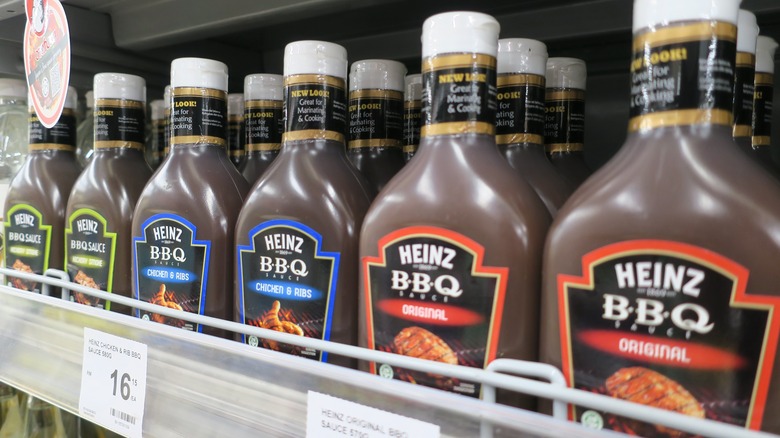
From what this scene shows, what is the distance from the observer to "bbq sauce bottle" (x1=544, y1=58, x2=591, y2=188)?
0.95 metres

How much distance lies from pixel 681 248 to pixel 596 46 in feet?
2.12

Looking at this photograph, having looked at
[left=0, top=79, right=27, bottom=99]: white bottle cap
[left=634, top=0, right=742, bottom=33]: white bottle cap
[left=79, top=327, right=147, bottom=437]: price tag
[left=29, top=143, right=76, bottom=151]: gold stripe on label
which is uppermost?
[left=0, top=79, right=27, bottom=99]: white bottle cap

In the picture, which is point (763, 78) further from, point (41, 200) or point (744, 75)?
point (41, 200)

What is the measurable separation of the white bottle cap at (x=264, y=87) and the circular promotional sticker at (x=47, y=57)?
310 mm

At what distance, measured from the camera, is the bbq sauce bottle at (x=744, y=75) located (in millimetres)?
748

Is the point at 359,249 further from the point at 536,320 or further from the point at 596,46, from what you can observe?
the point at 596,46

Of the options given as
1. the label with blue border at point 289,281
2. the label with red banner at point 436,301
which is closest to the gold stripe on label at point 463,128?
the label with red banner at point 436,301

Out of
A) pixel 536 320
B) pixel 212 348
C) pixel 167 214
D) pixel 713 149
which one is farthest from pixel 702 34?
pixel 167 214

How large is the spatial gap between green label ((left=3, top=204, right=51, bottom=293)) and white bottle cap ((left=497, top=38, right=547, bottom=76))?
944 millimetres

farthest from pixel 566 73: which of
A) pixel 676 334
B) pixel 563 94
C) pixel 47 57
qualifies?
pixel 47 57

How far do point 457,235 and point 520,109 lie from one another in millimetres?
268

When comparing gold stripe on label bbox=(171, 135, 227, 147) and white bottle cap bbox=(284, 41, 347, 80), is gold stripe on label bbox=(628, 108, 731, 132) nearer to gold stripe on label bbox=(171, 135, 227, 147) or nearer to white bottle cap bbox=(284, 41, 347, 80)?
white bottle cap bbox=(284, 41, 347, 80)

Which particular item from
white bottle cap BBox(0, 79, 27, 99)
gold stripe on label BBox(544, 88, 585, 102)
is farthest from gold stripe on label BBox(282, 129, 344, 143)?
white bottle cap BBox(0, 79, 27, 99)

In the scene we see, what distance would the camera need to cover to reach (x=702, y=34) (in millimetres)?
591
